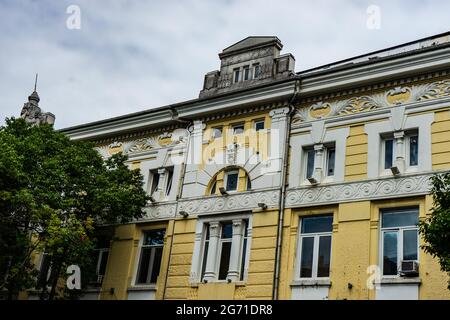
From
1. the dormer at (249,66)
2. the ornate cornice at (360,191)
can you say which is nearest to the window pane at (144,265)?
the ornate cornice at (360,191)

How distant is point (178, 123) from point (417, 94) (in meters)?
8.90

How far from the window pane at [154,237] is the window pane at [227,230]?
2473mm

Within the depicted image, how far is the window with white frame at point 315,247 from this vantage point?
62.4 feet

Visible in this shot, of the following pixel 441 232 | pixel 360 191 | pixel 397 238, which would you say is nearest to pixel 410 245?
pixel 397 238

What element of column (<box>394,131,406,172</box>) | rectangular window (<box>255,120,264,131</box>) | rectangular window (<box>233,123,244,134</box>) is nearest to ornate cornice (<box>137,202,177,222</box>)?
rectangular window (<box>233,123,244,134</box>)

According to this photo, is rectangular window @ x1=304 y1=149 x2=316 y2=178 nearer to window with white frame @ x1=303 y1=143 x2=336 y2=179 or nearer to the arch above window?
window with white frame @ x1=303 y1=143 x2=336 y2=179

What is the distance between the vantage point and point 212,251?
21.0 metres

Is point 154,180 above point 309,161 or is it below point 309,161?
below

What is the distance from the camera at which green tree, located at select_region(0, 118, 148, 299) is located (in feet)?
64.0

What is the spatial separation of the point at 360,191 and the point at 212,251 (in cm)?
521

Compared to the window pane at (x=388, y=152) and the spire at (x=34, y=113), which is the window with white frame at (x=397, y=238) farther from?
the spire at (x=34, y=113)

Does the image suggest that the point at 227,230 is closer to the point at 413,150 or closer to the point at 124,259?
the point at 124,259

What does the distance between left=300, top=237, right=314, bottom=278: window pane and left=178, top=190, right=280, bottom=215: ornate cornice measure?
153cm
